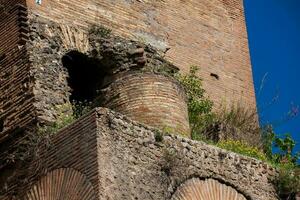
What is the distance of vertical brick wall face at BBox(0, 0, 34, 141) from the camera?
17562 mm

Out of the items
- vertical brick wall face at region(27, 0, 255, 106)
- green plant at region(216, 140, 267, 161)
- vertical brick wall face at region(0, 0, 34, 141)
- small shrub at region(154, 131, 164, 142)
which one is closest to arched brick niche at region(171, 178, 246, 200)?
small shrub at region(154, 131, 164, 142)

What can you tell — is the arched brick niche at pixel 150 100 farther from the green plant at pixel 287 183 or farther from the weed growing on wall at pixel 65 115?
the green plant at pixel 287 183

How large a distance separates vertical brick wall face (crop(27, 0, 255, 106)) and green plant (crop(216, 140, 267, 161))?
2874 mm

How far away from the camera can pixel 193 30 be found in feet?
70.8

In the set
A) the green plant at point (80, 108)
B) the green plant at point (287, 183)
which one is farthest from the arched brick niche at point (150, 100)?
the green plant at point (287, 183)

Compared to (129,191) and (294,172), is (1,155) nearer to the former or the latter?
(129,191)

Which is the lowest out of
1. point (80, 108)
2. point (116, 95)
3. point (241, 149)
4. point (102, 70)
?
point (241, 149)

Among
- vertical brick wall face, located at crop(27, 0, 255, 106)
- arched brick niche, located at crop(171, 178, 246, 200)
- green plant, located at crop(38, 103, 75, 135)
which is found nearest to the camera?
arched brick niche, located at crop(171, 178, 246, 200)

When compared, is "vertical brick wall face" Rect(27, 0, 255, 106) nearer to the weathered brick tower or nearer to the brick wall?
the weathered brick tower

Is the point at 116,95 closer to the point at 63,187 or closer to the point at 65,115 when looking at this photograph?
the point at 65,115

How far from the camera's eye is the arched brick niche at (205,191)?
1609cm

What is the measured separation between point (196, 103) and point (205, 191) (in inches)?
144

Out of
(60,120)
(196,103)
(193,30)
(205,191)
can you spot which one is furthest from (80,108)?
(193,30)

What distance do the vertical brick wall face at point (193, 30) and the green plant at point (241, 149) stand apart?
2.87 metres
